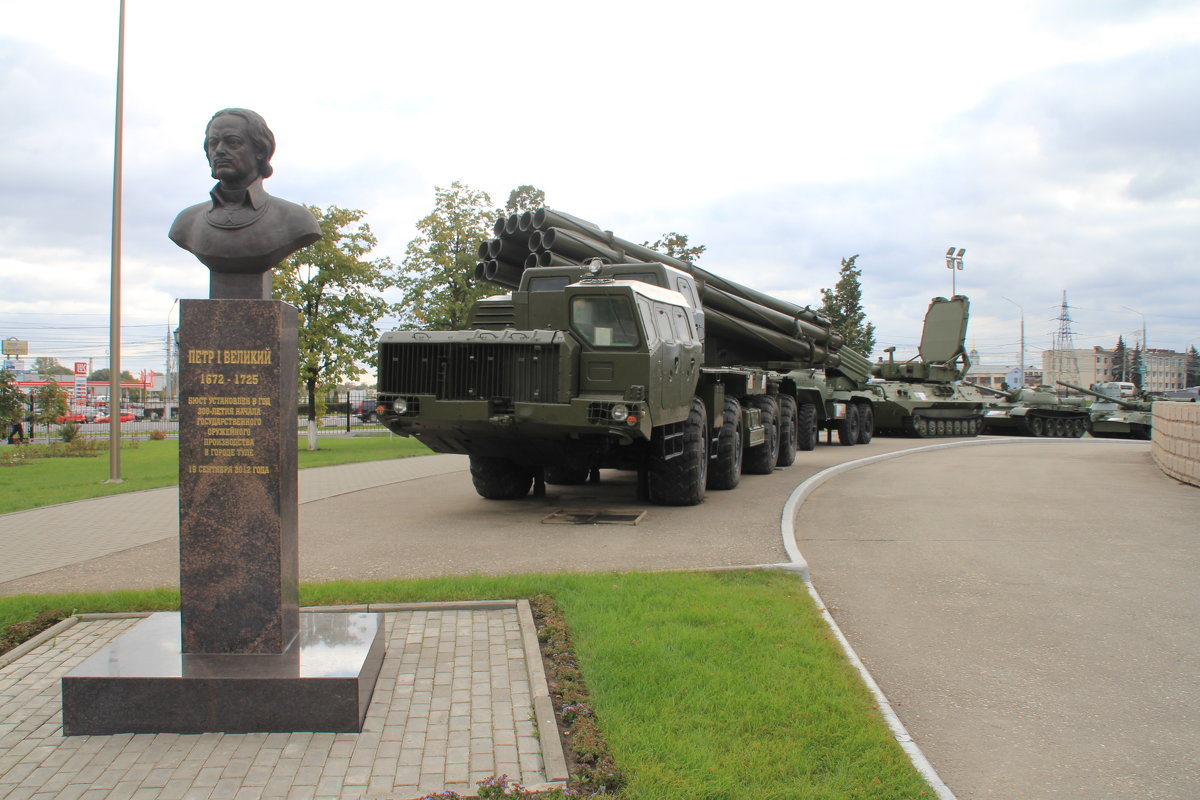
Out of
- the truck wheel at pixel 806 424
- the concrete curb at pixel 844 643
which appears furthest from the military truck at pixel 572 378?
the truck wheel at pixel 806 424

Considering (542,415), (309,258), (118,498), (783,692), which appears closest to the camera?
(783,692)

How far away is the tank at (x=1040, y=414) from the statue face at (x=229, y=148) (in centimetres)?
3139

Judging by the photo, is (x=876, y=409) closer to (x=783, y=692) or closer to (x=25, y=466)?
(x=25, y=466)

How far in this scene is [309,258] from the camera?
20.9 m

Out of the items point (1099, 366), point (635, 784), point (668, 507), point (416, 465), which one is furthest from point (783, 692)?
point (1099, 366)

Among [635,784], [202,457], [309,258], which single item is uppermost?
[309,258]

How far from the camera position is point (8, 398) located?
20969 mm

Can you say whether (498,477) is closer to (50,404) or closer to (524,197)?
(524,197)

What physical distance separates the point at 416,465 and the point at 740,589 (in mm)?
11765

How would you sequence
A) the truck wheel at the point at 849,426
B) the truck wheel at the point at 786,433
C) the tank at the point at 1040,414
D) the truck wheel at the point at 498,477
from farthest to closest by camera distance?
1. the tank at the point at 1040,414
2. the truck wheel at the point at 849,426
3. the truck wheel at the point at 786,433
4. the truck wheel at the point at 498,477

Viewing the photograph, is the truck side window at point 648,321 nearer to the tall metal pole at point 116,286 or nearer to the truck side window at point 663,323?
the truck side window at point 663,323

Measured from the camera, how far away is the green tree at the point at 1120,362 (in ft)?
272

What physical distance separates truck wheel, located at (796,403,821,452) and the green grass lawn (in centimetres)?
875

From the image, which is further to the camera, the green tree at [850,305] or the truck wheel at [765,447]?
the green tree at [850,305]
